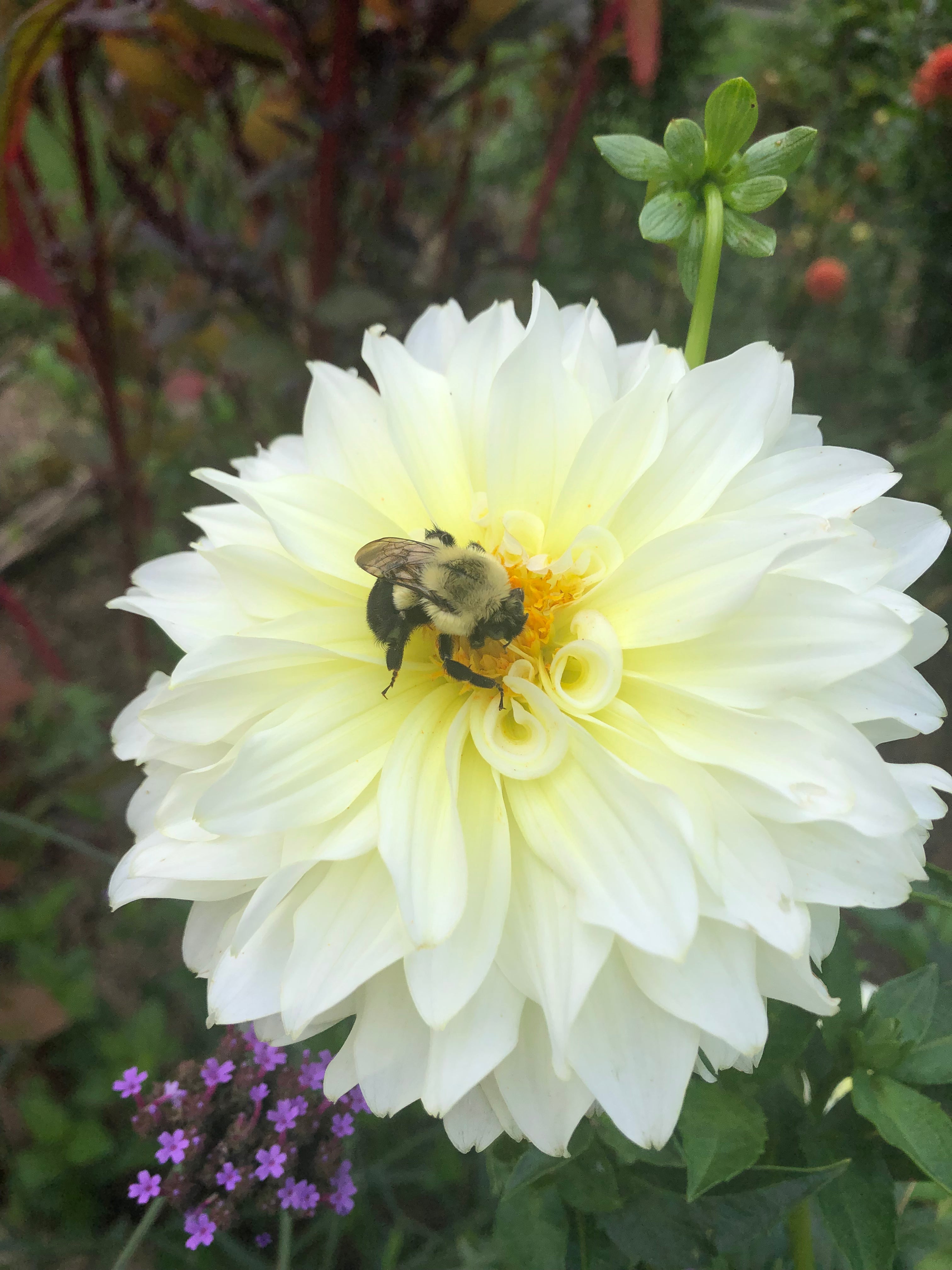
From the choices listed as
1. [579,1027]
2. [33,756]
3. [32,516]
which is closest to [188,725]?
[579,1027]

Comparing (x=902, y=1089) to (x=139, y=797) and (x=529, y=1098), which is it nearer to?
(x=529, y=1098)

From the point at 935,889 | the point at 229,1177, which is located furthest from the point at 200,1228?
the point at 935,889

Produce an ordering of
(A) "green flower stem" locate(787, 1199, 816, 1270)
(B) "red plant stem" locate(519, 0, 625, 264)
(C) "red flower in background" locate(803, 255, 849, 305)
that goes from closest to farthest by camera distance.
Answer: (A) "green flower stem" locate(787, 1199, 816, 1270) → (B) "red plant stem" locate(519, 0, 625, 264) → (C) "red flower in background" locate(803, 255, 849, 305)

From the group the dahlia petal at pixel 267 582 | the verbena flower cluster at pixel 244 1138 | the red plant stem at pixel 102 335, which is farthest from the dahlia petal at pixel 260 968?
the red plant stem at pixel 102 335

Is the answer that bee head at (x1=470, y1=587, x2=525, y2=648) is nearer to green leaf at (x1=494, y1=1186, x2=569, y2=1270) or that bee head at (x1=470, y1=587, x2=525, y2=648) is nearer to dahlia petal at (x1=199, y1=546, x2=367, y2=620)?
dahlia petal at (x1=199, y1=546, x2=367, y2=620)

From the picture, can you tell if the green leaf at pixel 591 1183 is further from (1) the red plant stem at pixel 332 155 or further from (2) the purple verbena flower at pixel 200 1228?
(1) the red plant stem at pixel 332 155

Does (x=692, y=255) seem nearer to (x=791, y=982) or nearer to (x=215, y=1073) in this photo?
(x=791, y=982)

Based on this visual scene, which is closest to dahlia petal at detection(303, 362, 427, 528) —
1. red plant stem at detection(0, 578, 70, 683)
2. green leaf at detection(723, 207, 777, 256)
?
green leaf at detection(723, 207, 777, 256)
